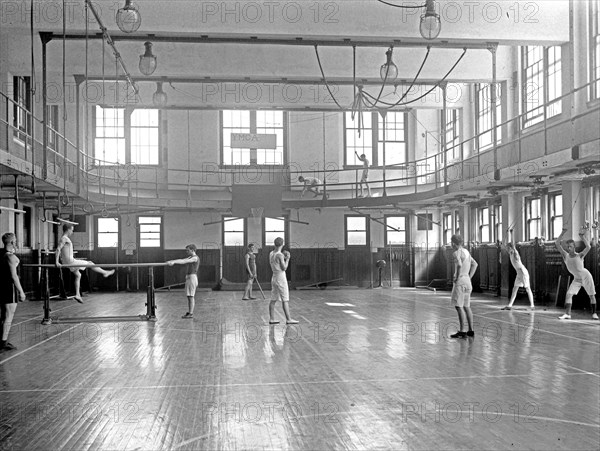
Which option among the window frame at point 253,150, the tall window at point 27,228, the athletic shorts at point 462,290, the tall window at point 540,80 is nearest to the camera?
the athletic shorts at point 462,290

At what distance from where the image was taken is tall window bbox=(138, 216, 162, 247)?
27.0 meters

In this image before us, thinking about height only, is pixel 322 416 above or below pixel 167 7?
below

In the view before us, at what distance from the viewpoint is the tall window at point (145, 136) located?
27.2m

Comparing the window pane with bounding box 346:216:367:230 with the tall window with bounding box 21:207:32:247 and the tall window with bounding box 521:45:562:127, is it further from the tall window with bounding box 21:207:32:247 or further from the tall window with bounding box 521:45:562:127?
the tall window with bounding box 21:207:32:247

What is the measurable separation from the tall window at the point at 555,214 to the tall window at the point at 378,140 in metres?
10.4

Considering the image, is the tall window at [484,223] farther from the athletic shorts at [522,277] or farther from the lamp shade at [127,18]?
the lamp shade at [127,18]

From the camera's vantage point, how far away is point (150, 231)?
89.1ft

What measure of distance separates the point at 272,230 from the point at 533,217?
1165cm

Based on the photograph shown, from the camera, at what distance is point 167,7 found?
43.7ft

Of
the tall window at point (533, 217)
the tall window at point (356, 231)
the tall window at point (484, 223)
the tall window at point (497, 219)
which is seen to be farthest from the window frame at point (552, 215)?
the tall window at point (356, 231)

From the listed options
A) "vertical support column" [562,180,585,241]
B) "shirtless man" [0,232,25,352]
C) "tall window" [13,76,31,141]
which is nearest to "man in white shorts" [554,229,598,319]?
"vertical support column" [562,180,585,241]

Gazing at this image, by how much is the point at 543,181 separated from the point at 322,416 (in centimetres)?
1262

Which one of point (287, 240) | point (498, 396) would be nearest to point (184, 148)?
point (287, 240)

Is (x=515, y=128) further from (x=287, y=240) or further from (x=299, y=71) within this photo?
(x=287, y=240)
